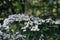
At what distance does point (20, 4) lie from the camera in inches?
260

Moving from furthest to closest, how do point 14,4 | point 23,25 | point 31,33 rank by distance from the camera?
point 14,4, point 23,25, point 31,33

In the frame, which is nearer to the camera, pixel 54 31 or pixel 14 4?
pixel 54 31

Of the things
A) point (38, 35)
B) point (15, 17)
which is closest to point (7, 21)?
point (15, 17)

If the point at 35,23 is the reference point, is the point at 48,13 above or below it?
below

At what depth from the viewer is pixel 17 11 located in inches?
259

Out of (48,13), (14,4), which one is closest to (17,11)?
(14,4)

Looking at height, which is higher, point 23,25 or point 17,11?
point 23,25

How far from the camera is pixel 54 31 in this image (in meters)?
4.14

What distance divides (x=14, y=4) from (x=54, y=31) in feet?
8.50

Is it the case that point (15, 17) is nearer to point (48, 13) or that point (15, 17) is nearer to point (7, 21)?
point (7, 21)

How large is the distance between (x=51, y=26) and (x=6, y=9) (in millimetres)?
2691

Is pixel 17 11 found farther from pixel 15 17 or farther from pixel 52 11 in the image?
pixel 15 17

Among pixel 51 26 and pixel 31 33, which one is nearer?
pixel 31 33

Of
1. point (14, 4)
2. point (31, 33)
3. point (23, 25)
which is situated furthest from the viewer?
point (14, 4)
